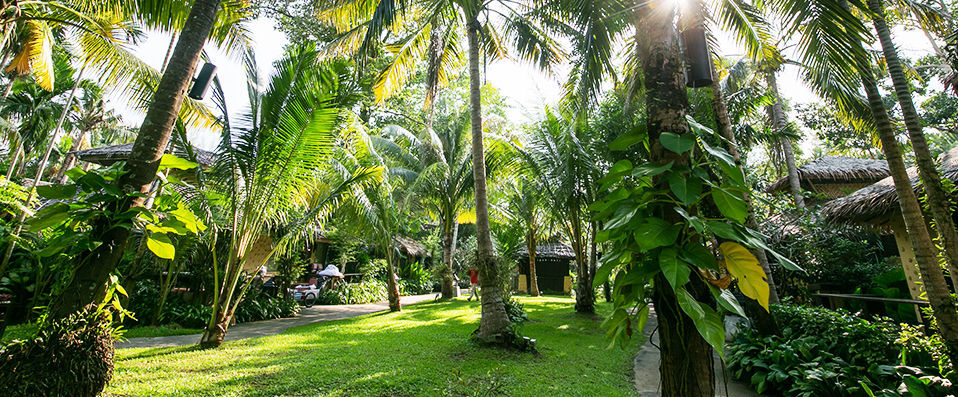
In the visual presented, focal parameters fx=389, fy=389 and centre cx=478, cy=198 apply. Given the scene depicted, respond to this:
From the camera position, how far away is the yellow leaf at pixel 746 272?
51.2 inches

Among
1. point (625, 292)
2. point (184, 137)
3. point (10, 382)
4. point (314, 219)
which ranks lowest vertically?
point (10, 382)

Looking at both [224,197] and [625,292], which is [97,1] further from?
[625,292]

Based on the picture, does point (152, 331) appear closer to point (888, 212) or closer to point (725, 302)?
point (725, 302)

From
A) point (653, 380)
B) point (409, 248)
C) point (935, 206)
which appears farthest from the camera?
point (409, 248)

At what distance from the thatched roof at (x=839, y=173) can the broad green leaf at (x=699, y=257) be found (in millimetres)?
14437

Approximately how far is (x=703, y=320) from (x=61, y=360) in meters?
3.34

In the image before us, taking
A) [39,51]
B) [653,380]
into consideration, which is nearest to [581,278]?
[653,380]

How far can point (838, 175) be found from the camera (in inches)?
474

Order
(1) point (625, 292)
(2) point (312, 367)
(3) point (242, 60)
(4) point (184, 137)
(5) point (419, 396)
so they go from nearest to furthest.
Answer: (1) point (625, 292), (5) point (419, 396), (2) point (312, 367), (4) point (184, 137), (3) point (242, 60)

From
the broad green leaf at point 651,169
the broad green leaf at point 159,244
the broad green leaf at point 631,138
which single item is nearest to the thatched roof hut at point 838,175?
the broad green leaf at point 631,138

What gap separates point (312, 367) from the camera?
432 cm

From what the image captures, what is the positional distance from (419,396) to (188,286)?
25.0 ft

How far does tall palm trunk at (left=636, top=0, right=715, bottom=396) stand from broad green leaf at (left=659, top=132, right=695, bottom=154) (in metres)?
0.11

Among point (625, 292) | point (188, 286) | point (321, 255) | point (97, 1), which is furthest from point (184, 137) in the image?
point (321, 255)
